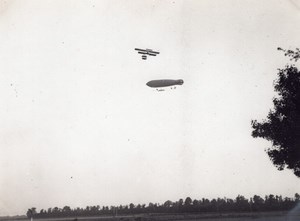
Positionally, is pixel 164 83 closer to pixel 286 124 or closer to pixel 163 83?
pixel 163 83

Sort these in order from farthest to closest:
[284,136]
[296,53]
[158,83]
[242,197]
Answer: [242,197], [158,83], [284,136], [296,53]

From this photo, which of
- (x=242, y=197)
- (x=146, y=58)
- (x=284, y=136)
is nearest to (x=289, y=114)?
(x=284, y=136)

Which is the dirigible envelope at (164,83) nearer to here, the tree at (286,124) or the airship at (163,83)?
the airship at (163,83)

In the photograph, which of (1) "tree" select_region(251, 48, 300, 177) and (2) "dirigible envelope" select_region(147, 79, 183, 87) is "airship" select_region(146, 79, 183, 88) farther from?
(1) "tree" select_region(251, 48, 300, 177)

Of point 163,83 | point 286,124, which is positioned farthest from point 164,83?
point 286,124

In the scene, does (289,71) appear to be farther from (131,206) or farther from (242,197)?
(131,206)

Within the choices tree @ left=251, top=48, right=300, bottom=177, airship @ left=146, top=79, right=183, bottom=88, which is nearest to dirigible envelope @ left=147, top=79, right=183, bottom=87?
airship @ left=146, top=79, right=183, bottom=88

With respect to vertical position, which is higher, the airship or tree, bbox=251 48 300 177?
the airship

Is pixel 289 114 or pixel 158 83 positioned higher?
pixel 158 83
